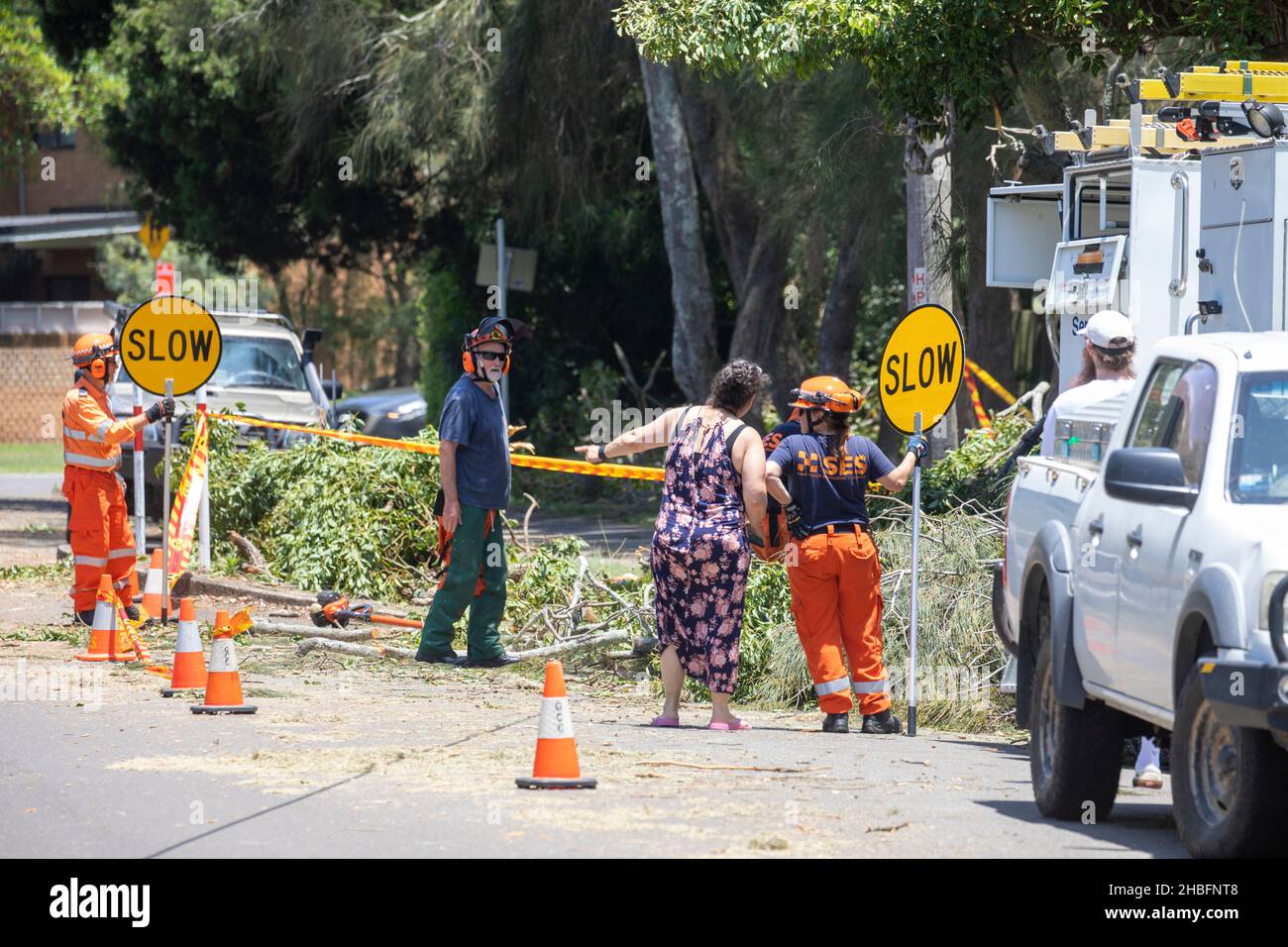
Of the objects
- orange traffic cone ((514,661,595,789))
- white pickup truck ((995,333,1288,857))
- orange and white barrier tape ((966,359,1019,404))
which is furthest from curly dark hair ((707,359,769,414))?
orange and white barrier tape ((966,359,1019,404))

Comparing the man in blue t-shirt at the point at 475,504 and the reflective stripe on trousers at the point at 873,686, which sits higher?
the man in blue t-shirt at the point at 475,504

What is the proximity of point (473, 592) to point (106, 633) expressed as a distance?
219 cm

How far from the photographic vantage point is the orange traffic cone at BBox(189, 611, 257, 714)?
31.4ft

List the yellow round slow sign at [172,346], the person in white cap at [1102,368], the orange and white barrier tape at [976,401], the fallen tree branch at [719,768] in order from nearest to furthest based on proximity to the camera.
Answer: the fallen tree branch at [719,768] < the person in white cap at [1102,368] < the yellow round slow sign at [172,346] < the orange and white barrier tape at [976,401]

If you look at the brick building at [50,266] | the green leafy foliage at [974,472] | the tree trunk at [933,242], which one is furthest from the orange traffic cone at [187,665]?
the brick building at [50,266]

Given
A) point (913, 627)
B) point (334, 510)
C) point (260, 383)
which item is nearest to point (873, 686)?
point (913, 627)

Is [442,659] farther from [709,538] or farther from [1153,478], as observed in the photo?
[1153,478]

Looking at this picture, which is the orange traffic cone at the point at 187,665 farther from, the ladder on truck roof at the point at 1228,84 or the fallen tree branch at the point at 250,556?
the ladder on truck roof at the point at 1228,84

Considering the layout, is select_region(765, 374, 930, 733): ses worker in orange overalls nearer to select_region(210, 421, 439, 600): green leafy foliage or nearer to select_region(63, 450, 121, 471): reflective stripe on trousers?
select_region(63, 450, 121, 471): reflective stripe on trousers

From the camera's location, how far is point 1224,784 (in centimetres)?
597

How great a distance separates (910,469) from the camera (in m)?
9.95

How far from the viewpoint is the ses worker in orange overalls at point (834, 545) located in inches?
378

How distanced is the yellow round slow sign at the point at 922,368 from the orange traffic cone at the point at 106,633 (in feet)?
15.6

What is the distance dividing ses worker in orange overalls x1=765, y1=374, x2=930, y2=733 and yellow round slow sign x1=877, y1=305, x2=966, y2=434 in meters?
0.36
